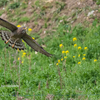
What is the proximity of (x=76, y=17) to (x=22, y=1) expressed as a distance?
11.7 feet

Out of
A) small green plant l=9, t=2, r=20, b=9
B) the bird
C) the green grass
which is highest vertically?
small green plant l=9, t=2, r=20, b=9

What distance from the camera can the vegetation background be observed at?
14.7 ft

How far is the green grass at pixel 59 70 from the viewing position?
13.2ft

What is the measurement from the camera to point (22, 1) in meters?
10.7

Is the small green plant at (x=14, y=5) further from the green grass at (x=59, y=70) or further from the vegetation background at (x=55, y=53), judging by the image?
the green grass at (x=59, y=70)

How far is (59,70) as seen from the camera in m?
3.23

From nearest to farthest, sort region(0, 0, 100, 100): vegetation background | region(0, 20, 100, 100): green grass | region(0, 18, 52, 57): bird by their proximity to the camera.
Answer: region(0, 20, 100, 100): green grass, region(0, 18, 52, 57): bird, region(0, 0, 100, 100): vegetation background

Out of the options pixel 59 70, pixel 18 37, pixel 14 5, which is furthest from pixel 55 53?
pixel 14 5

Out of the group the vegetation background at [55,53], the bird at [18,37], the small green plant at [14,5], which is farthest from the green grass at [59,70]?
the small green plant at [14,5]

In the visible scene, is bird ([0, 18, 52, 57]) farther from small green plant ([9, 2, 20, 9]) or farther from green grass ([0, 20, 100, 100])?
small green plant ([9, 2, 20, 9])

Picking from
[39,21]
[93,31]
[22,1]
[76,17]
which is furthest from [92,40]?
[22,1]

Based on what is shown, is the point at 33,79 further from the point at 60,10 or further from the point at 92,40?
the point at 60,10

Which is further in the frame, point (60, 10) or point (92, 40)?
point (60, 10)

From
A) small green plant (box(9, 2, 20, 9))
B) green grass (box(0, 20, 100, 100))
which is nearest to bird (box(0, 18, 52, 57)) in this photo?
green grass (box(0, 20, 100, 100))
